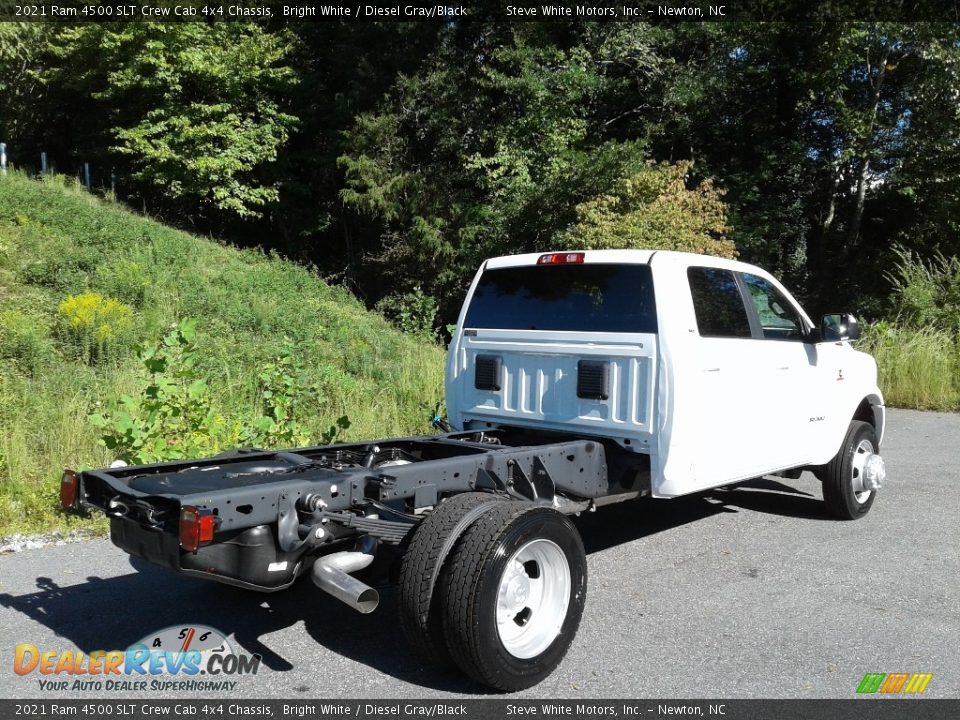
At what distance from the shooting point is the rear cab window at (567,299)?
554 cm

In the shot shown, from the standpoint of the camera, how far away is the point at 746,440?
5906mm

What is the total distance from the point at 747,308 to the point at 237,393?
647 centimetres

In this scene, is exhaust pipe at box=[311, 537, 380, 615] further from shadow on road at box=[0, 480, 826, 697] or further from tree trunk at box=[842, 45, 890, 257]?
tree trunk at box=[842, 45, 890, 257]

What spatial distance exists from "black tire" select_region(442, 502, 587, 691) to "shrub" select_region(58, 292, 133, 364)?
Answer: 29.7 feet

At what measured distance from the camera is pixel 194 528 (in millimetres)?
3539

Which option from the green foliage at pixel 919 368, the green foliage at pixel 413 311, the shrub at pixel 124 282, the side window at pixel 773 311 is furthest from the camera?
the green foliage at pixel 413 311

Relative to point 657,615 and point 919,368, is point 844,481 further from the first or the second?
point 919,368

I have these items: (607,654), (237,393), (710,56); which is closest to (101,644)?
(607,654)

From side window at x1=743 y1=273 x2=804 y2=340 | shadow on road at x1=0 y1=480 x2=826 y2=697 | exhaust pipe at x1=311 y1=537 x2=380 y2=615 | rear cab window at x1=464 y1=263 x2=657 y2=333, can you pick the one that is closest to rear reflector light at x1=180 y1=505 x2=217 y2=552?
exhaust pipe at x1=311 y1=537 x2=380 y2=615

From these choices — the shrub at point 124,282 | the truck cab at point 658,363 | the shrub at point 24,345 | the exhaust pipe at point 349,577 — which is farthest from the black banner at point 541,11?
the exhaust pipe at point 349,577

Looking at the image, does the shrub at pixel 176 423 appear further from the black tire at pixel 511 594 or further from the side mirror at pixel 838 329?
the side mirror at pixel 838 329

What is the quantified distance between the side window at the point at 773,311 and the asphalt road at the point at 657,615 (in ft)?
5.05

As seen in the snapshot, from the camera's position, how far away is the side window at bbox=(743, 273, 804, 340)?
6.41 m

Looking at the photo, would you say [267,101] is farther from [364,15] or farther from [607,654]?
[607,654]
